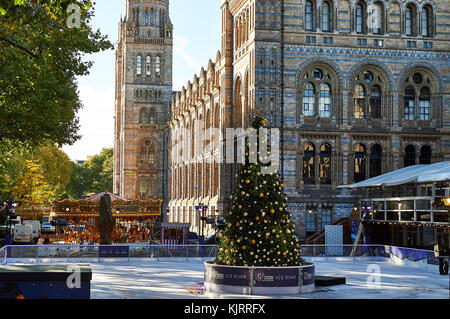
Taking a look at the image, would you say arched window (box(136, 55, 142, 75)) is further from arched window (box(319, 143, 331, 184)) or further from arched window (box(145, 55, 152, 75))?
arched window (box(319, 143, 331, 184))

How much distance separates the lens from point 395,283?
2581 cm

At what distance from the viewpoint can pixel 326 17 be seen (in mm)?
48969

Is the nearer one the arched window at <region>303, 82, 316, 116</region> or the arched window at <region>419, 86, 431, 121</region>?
the arched window at <region>303, 82, 316, 116</region>

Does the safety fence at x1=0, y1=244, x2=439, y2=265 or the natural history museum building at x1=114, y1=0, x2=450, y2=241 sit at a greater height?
the natural history museum building at x1=114, y1=0, x2=450, y2=241

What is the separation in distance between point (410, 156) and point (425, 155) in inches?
46.4

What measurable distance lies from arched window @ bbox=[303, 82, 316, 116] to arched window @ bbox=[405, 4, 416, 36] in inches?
336

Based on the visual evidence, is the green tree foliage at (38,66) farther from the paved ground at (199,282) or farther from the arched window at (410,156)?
the arched window at (410,156)

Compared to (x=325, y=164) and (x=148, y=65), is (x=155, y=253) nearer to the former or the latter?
(x=325, y=164)

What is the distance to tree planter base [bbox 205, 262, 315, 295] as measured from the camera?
22062mm

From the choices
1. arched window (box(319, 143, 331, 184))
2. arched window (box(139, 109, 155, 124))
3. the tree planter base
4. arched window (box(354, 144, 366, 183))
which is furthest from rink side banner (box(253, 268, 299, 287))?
arched window (box(139, 109, 155, 124))

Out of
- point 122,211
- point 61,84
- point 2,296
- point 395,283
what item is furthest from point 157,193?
point 2,296
